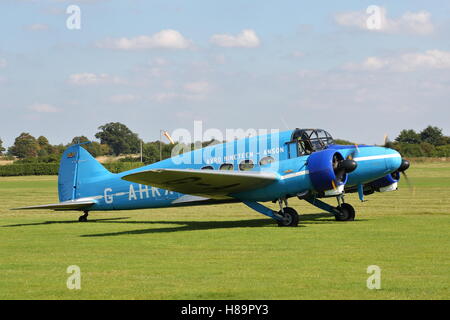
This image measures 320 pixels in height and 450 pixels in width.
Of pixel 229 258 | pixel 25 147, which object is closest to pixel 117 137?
pixel 25 147

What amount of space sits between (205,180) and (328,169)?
12.0ft

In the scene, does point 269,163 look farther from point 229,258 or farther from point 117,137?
point 117,137

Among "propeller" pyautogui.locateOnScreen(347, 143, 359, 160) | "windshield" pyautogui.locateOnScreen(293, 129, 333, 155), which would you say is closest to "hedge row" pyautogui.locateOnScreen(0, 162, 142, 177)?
"windshield" pyautogui.locateOnScreen(293, 129, 333, 155)

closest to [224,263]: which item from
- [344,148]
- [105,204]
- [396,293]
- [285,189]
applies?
[396,293]

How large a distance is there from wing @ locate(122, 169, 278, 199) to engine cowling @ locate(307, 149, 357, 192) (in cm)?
132

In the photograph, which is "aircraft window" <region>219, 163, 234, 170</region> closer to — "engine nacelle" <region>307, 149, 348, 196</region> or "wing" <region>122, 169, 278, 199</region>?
"wing" <region>122, 169, 278, 199</region>

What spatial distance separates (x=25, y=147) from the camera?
162 meters

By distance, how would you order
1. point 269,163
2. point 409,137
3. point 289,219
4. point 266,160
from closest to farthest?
point 289,219, point 269,163, point 266,160, point 409,137

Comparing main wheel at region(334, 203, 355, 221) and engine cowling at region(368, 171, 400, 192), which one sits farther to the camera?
engine cowling at region(368, 171, 400, 192)

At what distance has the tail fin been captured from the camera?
24.2 metres

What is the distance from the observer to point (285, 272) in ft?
38.5
